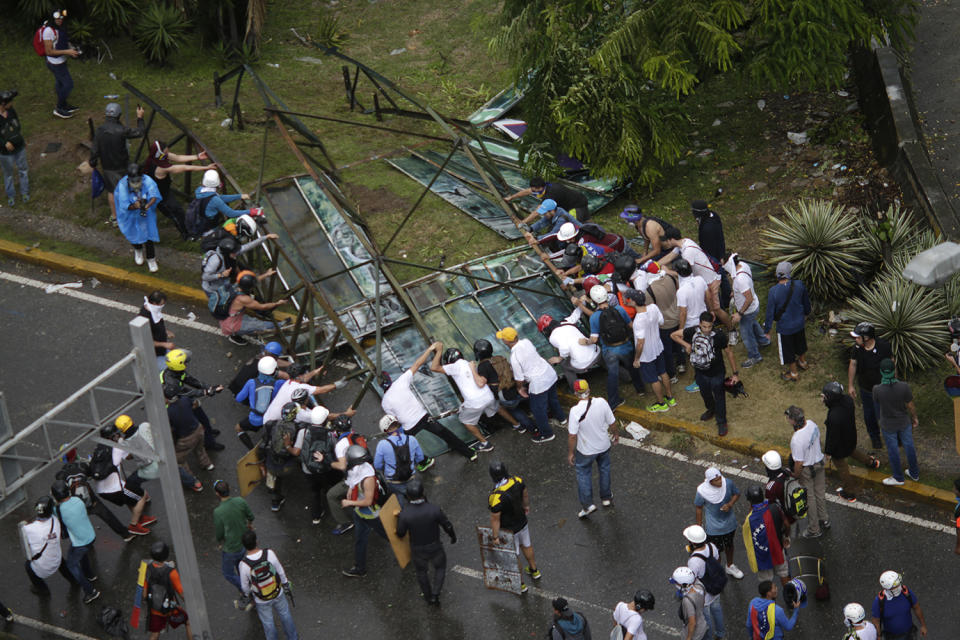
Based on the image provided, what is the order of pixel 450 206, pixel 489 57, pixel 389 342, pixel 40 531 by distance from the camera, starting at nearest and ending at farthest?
pixel 40 531 → pixel 389 342 → pixel 450 206 → pixel 489 57

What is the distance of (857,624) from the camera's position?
9.27 metres

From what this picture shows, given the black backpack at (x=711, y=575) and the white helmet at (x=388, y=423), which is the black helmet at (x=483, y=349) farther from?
the black backpack at (x=711, y=575)

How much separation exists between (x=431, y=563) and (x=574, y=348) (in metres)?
3.13

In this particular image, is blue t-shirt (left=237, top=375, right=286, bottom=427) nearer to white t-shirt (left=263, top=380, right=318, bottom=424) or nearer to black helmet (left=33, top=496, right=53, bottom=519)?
white t-shirt (left=263, top=380, right=318, bottom=424)

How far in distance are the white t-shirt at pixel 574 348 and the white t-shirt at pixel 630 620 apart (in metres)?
3.91

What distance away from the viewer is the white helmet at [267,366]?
12.3m

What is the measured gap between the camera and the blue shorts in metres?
13.1

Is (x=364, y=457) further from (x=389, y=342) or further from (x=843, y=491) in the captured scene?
(x=843, y=491)

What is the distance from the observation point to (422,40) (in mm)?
21172

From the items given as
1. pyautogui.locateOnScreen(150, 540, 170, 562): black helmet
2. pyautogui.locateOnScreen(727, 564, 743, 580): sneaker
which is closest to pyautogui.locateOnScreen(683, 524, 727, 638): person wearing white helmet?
pyautogui.locateOnScreen(727, 564, 743, 580): sneaker

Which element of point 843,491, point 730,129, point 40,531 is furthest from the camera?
point 730,129

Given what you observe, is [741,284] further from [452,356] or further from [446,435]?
[446,435]

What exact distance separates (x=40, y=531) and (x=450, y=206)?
768 cm

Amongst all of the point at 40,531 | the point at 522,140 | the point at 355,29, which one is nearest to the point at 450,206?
A: the point at 522,140
